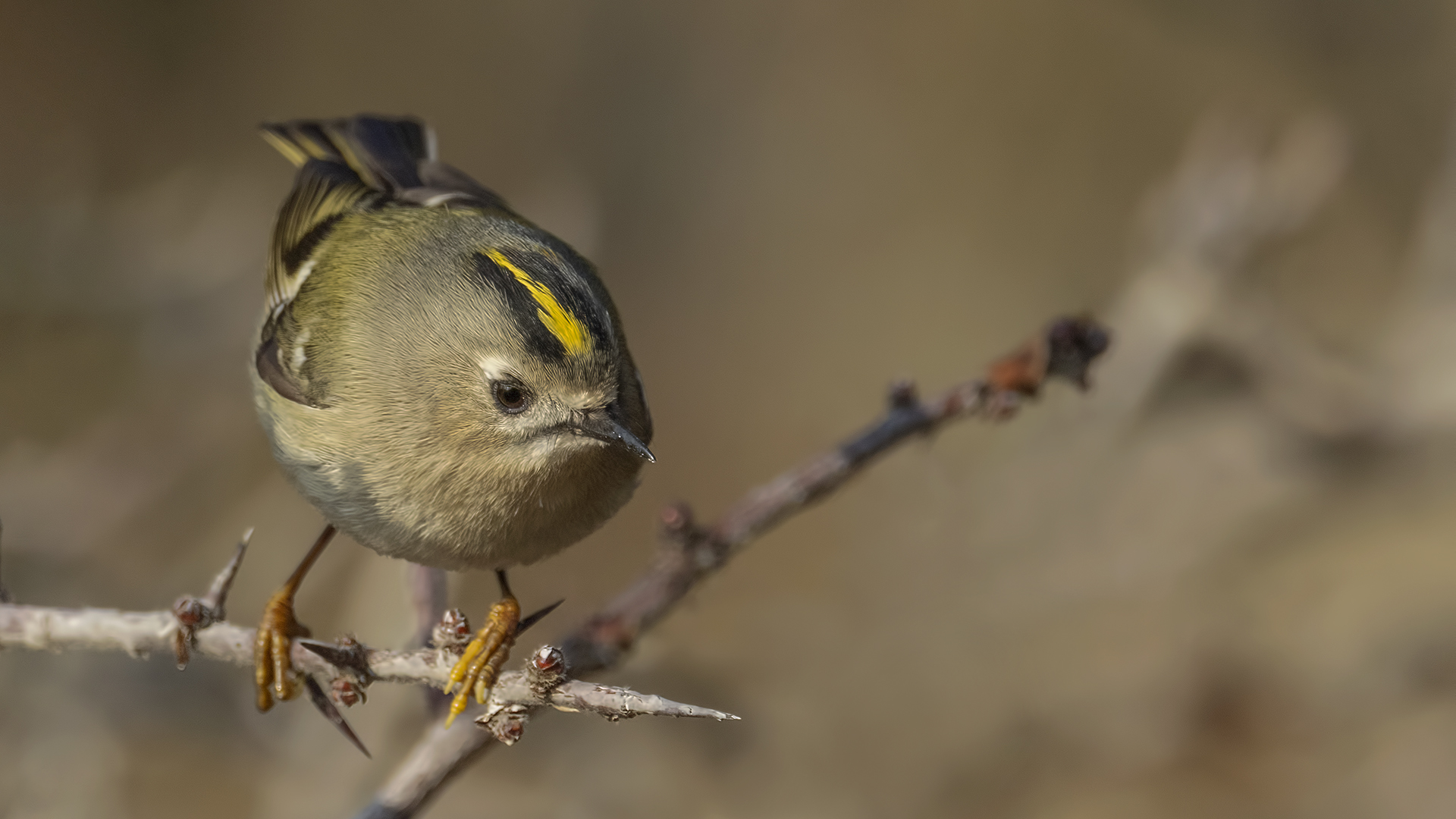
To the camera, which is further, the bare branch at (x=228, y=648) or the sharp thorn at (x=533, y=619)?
the sharp thorn at (x=533, y=619)

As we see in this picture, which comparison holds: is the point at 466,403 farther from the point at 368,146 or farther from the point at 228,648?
the point at 368,146

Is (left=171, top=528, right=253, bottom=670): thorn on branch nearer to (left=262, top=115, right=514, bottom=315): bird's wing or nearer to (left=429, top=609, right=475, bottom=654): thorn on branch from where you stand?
(left=429, top=609, right=475, bottom=654): thorn on branch

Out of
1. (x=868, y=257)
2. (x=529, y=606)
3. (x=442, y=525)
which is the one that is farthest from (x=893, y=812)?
(x=868, y=257)

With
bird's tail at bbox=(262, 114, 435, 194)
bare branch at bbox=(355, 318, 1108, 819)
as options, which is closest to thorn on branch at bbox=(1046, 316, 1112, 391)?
bare branch at bbox=(355, 318, 1108, 819)

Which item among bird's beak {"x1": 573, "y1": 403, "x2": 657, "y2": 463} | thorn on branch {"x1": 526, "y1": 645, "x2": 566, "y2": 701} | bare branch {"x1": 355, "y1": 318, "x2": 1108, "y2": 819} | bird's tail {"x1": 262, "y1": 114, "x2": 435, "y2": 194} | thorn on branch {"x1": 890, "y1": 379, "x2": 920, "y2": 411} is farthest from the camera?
bird's tail {"x1": 262, "y1": 114, "x2": 435, "y2": 194}

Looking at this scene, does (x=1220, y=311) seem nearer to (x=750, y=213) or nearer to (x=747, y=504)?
(x=747, y=504)

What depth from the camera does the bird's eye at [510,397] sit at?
172 centimetres

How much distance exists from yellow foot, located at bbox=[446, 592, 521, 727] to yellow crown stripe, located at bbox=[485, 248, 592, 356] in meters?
0.44

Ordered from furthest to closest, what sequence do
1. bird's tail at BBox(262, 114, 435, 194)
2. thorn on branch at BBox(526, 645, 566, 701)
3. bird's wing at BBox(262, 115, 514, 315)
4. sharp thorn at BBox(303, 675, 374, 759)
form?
bird's tail at BBox(262, 114, 435, 194), bird's wing at BBox(262, 115, 514, 315), sharp thorn at BBox(303, 675, 374, 759), thorn on branch at BBox(526, 645, 566, 701)

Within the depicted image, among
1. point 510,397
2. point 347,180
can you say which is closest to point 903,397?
point 510,397

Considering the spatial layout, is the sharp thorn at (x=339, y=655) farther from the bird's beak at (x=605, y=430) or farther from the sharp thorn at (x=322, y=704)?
the bird's beak at (x=605, y=430)

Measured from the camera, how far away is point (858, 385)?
17.7ft

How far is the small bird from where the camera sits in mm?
1688

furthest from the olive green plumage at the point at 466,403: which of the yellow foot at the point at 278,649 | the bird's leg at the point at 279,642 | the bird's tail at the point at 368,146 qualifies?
the bird's tail at the point at 368,146
